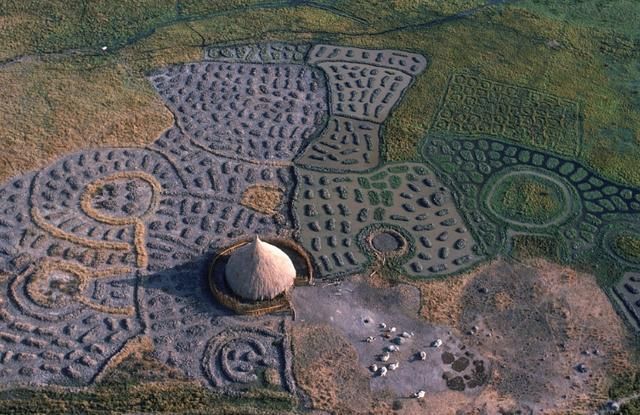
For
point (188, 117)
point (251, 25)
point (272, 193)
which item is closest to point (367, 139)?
point (272, 193)

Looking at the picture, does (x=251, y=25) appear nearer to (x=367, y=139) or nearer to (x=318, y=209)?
(x=367, y=139)

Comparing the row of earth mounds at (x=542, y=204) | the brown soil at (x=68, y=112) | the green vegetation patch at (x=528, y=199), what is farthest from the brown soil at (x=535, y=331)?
the brown soil at (x=68, y=112)

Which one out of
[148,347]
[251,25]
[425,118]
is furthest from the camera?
[251,25]

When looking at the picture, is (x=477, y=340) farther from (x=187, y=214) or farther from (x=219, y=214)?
(x=187, y=214)

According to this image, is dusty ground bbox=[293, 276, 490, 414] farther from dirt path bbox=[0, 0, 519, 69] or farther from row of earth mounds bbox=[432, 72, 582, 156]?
dirt path bbox=[0, 0, 519, 69]

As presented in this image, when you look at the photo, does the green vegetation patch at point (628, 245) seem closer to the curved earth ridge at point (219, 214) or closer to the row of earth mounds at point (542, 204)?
the row of earth mounds at point (542, 204)

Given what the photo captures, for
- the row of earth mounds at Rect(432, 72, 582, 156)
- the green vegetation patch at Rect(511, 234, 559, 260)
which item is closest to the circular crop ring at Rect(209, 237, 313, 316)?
the green vegetation patch at Rect(511, 234, 559, 260)

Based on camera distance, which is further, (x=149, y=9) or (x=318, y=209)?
(x=149, y=9)
